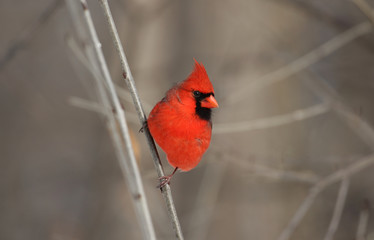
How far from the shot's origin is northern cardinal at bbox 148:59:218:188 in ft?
6.48

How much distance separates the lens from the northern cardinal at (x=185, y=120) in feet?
6.48

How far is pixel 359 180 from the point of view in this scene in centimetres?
415

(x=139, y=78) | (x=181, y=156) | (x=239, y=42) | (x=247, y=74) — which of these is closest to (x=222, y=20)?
(x=239, y=42)

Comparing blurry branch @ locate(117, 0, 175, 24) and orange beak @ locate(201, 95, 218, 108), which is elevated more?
blurry branch @ locate(117, 0, 175, 24)

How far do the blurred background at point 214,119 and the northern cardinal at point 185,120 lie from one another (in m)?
1.12

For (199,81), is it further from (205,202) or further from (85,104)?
(205,202)

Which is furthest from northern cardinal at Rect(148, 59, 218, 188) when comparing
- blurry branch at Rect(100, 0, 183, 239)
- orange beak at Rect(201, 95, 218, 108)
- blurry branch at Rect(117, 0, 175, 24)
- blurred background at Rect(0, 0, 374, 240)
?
blurry branch at Rect(117, 0, 175, 24)

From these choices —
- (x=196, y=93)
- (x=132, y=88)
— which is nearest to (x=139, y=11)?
(x=196, y=93)

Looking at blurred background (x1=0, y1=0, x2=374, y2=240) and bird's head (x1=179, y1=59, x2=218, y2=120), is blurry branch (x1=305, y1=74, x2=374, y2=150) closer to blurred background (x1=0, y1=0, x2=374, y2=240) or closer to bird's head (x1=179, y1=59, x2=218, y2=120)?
blurred background (x1=0, y1=0, x2=374, y2=240)

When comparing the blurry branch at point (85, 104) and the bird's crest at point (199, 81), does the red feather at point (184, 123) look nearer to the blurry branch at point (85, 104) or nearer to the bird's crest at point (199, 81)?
the bird's crest at point (199, 81)

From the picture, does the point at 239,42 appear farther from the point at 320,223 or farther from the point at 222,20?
the point at 320,223

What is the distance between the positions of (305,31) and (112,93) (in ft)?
12.1

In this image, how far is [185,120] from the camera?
6.81 feet

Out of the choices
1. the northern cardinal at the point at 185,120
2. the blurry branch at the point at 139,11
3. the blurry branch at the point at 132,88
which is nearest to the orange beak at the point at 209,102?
the northern cardinal at the point at 185,120
